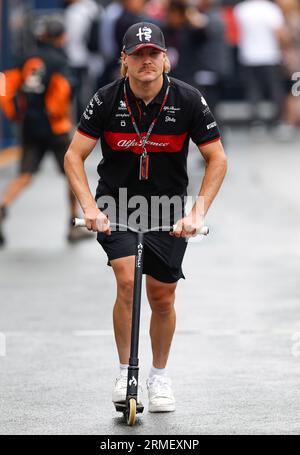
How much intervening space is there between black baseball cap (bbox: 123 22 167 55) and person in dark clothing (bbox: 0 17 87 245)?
6498mm

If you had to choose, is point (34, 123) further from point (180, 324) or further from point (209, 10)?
point (209, 10)

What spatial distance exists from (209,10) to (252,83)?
3910mm

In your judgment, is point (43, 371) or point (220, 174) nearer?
point (220, 174)

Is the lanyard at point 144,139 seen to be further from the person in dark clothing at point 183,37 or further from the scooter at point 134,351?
the person in dark clothing at point 183,37

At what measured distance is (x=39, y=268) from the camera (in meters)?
11.9

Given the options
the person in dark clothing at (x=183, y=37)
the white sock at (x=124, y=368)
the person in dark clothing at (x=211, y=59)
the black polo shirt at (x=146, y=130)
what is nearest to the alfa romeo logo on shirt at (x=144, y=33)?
the black polo shirt at (x=146, y=130)

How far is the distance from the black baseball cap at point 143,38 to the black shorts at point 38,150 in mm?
6575

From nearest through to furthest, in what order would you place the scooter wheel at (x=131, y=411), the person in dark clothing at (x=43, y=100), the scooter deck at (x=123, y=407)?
the scooter wheel at (x=131, y=411), the scooter deck at (x=123, y=407), the person in dark clothing at (x=43, y=100)

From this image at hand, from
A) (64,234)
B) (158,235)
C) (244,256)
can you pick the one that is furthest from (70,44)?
(158,235)

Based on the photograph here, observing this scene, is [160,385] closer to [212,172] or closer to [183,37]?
[212,172]

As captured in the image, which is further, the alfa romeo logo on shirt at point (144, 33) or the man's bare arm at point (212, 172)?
the man's bare arm at point (212, 172)

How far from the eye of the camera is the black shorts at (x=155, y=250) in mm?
6988

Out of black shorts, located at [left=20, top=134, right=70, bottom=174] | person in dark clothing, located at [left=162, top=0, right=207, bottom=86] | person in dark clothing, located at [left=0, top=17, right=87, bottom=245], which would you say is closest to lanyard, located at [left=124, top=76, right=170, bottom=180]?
person in dark clothing, located at [left=0, top=17, right=87, bottom=245]

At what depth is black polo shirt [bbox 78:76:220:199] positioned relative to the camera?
6883 millimetres
